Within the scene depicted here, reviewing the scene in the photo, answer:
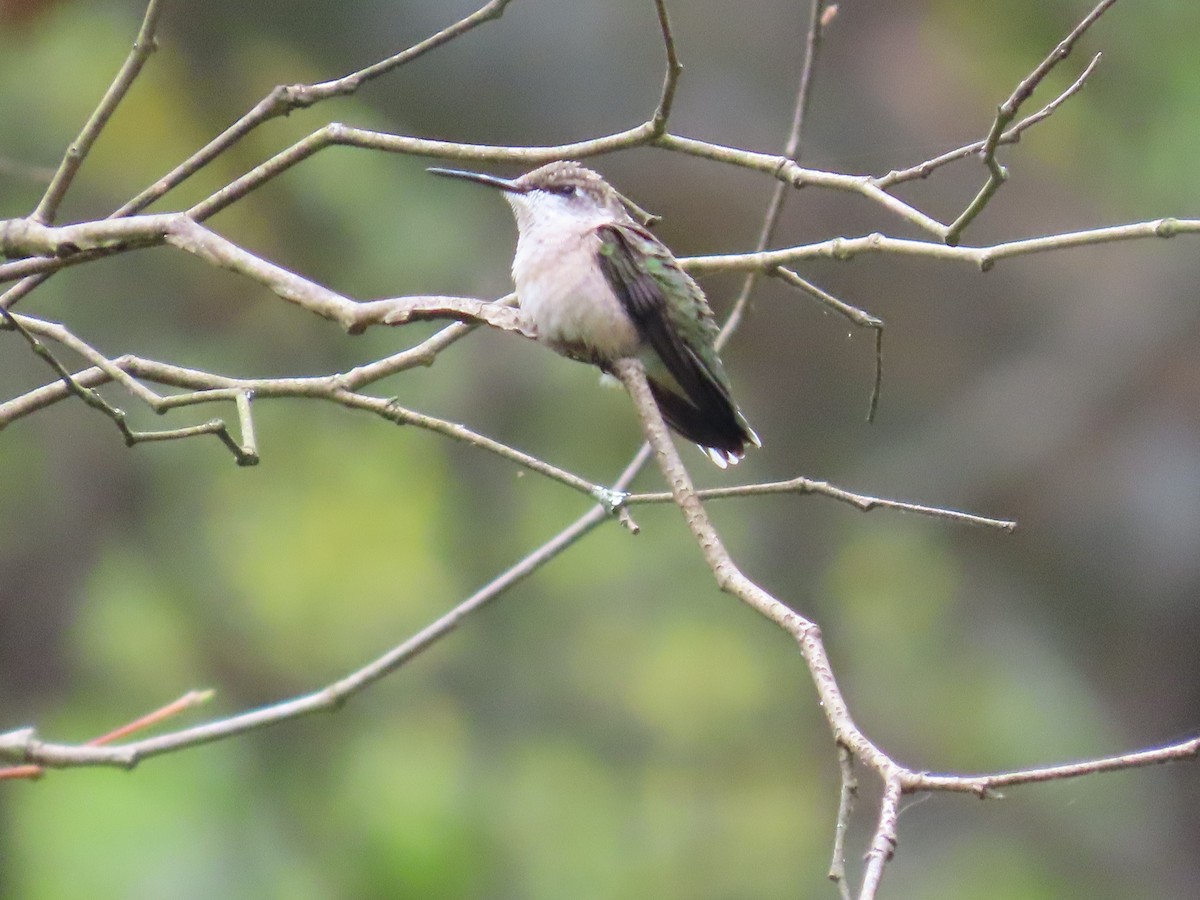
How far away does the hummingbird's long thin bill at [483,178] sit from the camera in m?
3.21

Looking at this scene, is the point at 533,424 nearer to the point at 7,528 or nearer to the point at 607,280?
the point at 7,528

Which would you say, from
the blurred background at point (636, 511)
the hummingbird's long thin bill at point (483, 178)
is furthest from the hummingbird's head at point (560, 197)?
the blurred background at point (636, 511)

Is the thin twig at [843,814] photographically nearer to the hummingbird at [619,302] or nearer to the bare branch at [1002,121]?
the bare branch at [1002,121]

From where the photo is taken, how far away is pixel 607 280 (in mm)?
3465

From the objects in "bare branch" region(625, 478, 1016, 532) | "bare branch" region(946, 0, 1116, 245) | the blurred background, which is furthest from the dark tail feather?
the blurred background

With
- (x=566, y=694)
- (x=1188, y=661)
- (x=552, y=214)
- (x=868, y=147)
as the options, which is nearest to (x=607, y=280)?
(x=552, y=214)

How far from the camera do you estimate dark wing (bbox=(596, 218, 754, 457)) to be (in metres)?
3.47

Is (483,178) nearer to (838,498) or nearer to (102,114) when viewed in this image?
(102,114)

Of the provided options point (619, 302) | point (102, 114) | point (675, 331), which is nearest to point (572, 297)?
point (619, 302)

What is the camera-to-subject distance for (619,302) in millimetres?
3412

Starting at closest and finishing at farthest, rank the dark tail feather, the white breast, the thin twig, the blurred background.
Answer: the thin twig < the white breast < the dark tail feather < the blurred background

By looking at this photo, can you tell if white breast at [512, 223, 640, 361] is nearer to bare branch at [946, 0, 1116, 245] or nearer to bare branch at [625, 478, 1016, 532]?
bare branch at [625, 478, 1016, 532]

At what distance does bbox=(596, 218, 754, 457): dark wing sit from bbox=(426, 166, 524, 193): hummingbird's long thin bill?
0.33 m

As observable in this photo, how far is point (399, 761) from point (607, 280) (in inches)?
217
